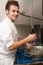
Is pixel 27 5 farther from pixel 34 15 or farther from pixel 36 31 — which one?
pixel 36 31

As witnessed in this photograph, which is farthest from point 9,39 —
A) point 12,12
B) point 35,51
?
point 35,51

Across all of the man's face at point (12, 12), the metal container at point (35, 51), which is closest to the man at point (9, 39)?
the man's face at point (12, 12)

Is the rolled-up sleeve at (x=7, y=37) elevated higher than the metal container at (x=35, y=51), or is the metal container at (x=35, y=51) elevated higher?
the rolled-up sleeve at (x=7, y=37)

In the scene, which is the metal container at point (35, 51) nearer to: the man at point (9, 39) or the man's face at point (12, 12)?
the man at point (9, 39)

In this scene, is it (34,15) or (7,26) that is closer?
(7,26)

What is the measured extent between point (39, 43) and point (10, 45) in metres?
0.63

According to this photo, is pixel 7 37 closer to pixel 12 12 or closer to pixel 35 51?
pixel 12 12

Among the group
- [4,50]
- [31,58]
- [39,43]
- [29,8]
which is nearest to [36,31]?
[39,43]

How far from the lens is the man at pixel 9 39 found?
111cm

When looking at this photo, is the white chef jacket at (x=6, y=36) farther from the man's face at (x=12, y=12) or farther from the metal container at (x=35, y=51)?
the metal container at (x=35, y=51)

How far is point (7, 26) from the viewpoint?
115 cm

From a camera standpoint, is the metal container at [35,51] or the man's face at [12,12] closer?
the man's face at [12,12]

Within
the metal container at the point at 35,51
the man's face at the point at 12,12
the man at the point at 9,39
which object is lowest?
the metal container at the point at 35,51

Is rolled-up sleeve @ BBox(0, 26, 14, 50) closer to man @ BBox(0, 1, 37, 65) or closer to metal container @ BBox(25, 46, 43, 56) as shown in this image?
man @ BBox(0, 1, 37, 65)
